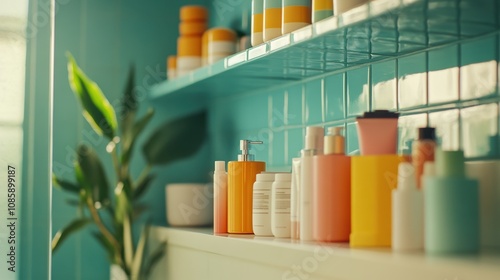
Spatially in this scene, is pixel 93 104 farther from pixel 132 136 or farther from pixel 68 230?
pixel 68 230

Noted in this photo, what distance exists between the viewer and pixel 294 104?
1.86 meters

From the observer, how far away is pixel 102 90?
2.32m

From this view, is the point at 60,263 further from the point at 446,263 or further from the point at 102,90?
the point at 446,263

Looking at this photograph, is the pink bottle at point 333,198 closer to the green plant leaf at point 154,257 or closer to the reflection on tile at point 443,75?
the reflection on tile at point 443,75

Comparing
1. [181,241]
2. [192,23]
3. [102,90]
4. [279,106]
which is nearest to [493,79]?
[279,106]

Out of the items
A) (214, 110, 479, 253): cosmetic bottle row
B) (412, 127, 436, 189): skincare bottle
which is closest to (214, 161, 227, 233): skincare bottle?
(214, 110, 479, 253): cosmetic bottle row

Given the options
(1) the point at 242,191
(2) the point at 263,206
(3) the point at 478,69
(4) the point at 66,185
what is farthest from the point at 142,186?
(3) the point at 478,69

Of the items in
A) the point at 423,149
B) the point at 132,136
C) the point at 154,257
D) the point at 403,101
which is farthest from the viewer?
the point at 132,136

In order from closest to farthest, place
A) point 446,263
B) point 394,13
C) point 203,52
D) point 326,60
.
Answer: point 446,263, point 394,13, point 326,60, point 203,52

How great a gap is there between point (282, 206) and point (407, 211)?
0.35 meters

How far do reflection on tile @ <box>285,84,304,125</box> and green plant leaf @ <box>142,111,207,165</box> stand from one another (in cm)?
47

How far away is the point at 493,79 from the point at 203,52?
1.03 m

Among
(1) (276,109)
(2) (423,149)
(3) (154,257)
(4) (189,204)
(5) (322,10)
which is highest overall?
(5) (322,10)

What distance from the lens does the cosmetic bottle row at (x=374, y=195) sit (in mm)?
1173
